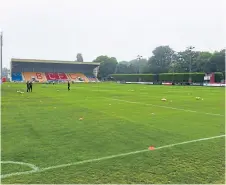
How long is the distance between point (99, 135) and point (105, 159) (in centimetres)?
254

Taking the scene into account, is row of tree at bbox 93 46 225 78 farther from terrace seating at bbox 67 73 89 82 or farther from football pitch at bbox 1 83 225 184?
football pitch at bbox 1 83 225 184

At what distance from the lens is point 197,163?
600cm

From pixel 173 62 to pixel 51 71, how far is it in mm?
50151

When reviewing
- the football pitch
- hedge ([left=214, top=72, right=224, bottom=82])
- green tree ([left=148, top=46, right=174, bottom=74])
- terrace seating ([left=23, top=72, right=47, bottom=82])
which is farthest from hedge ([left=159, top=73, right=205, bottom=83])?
the football pitch

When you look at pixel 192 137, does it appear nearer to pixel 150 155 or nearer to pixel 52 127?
pixel 150 155

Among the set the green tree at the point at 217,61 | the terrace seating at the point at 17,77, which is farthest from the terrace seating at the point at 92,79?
the green tree at the point at 217,61

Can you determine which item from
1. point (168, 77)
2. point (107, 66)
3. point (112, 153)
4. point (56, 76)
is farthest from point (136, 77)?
point (112, 153)

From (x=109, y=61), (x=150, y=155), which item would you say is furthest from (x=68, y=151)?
(x=109, y=61)

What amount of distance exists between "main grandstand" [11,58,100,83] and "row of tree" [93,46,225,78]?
13.6m

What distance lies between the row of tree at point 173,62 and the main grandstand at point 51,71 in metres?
13.6

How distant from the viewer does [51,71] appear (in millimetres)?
114125

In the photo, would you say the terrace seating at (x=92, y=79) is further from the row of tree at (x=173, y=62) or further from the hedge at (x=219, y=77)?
the hedge at (x=219, y=77)

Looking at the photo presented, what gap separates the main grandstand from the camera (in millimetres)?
105438

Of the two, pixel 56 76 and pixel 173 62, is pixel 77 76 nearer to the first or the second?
pixel 56 76
